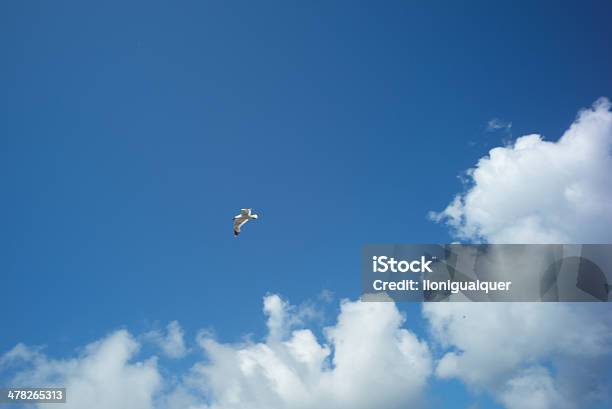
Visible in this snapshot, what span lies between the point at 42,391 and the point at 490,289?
103552mm

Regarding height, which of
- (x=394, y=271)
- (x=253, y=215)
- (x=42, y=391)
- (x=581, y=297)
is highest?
(x=253, y=215)

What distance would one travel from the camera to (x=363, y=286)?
Result: 348ft

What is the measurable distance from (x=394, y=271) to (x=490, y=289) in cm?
1937

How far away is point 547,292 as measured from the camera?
4277 inches

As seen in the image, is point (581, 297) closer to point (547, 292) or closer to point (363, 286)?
point (547, 292)

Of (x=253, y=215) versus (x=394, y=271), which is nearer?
(x=394, y=271)

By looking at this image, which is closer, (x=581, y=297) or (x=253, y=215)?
(x=581, y=297)

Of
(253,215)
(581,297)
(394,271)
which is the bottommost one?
(581,297)

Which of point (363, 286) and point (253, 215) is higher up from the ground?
point (253, 215)

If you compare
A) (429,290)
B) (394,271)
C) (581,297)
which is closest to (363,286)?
(394,271)

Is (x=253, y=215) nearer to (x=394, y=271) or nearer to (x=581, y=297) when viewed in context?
(x=394, y=271)

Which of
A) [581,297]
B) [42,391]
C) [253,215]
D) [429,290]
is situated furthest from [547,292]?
[42,391]

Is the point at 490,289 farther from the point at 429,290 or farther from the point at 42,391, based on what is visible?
the point at 42,391

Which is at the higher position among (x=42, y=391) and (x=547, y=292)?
(x=547, y=292)
